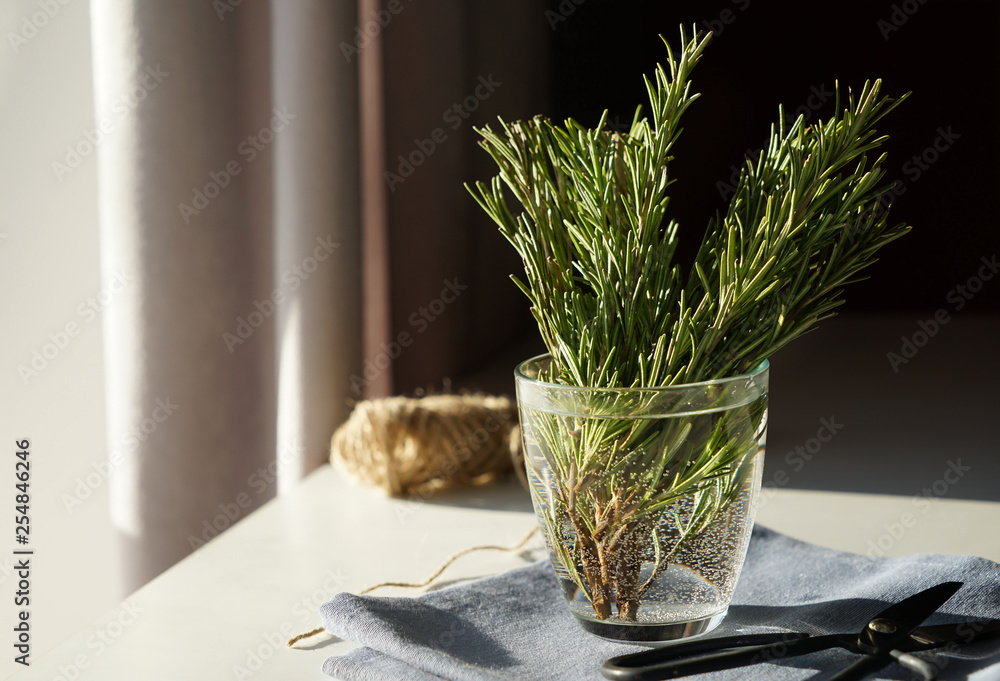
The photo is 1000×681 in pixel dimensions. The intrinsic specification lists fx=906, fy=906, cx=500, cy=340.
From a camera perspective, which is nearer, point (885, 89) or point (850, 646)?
point (850, 646)

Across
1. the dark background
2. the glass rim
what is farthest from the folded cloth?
the dark background

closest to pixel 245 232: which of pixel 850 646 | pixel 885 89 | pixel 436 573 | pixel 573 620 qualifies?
pixel 436 573

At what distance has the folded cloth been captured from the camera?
0.45 m

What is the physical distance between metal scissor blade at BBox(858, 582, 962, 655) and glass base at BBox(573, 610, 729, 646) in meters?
0.08

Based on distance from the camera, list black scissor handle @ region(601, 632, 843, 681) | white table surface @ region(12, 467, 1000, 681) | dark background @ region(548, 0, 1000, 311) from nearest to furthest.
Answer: black scissor handle @ region(601, 632, 843, 681), white table surface @ region(12, 467, 1000, 681), dark background @ region(548, 0, 1000, 311)

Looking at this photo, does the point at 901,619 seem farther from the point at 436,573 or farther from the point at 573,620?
the point at 436,573

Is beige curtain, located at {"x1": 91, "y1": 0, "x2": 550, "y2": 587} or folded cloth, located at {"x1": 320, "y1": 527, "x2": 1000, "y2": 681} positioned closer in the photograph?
folded cloth, located at {"x1": 320, "y1": 527, "x2": 1000, "y2": 681}

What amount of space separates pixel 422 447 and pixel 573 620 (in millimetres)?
343

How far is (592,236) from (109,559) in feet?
2.14

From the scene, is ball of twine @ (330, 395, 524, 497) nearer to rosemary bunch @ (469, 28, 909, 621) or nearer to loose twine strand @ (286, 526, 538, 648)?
loose twine strand @ (286, 526, 538, 648)

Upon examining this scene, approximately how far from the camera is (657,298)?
459 millimetres

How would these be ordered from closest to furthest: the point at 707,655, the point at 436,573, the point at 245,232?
the point at 707,655
the point at 436,573
the point at 245,232

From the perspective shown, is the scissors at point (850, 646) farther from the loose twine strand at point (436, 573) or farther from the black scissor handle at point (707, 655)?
the loose twine strand at point (436, 573)

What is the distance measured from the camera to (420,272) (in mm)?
1204
